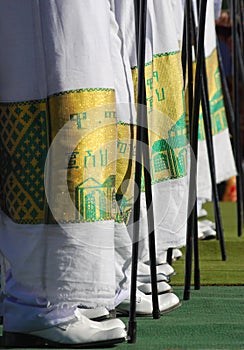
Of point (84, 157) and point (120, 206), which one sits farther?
point (120, 206)

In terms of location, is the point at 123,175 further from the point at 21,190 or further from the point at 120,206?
the point at 21,190

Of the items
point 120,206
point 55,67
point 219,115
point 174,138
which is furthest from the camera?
point 219,115

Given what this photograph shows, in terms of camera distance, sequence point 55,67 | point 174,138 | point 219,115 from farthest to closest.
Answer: point 219,115 < point 174,138 < point 55,67

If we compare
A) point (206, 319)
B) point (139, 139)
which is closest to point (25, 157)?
point (139, 139)

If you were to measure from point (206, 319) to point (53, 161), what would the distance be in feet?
1.64

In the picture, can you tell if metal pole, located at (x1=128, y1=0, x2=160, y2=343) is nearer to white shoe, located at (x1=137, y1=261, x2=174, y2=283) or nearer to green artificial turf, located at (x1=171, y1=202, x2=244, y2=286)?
white shoe, located at (x1=137, y1=261, x2=174, y2=283)

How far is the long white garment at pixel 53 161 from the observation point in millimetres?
1844

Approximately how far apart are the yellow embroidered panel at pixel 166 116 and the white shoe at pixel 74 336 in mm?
770

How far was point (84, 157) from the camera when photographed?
1885 mm

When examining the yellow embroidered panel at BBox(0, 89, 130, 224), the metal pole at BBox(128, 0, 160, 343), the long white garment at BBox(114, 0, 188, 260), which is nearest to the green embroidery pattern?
the yellow embroidered panel at BBox(0, 89, 130, 224)

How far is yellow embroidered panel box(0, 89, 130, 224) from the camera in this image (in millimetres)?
1869

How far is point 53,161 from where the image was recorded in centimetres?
187

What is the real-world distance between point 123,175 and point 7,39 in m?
0.53

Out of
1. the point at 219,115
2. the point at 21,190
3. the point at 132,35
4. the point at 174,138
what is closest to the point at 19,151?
the point at 21,190
